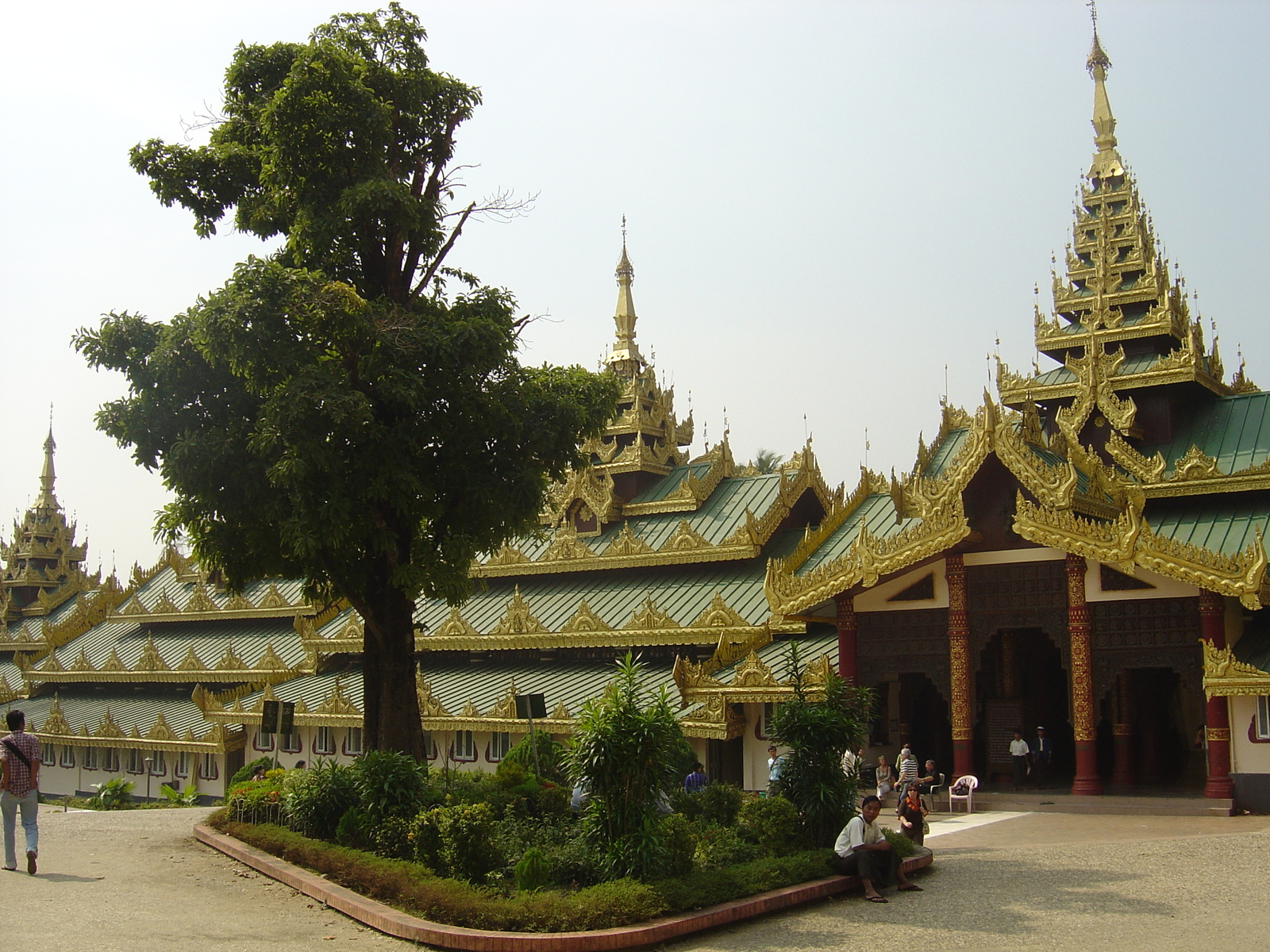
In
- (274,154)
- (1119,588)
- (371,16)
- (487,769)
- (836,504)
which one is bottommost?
(487,769)

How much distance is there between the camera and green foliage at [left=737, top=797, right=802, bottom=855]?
52.2ft

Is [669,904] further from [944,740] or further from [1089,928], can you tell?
[944,740]

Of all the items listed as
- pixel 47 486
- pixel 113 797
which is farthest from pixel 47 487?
pixel 113 797

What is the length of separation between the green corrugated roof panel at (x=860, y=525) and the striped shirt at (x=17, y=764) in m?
18.2

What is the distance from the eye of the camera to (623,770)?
14.2 m

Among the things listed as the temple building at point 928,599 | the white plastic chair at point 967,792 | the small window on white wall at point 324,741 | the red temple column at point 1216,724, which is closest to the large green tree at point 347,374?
the temple building at point 928,599

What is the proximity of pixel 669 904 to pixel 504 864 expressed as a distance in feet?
7.82

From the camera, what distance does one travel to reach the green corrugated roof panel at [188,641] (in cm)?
4134

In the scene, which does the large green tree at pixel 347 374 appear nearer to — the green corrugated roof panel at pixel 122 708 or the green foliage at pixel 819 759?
the green foliage at pixel 819 759

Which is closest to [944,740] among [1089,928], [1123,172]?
[1123,172]

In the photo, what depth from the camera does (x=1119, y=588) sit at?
23828 millimetres

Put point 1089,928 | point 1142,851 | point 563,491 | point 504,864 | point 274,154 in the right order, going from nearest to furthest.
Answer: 1. point 1089,928
2. point 504,864
3. point 1142,851
4. point 274,154
5. point 563,491

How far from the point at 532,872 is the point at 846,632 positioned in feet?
45.3

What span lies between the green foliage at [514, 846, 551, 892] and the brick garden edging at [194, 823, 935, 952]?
1.23 meters
